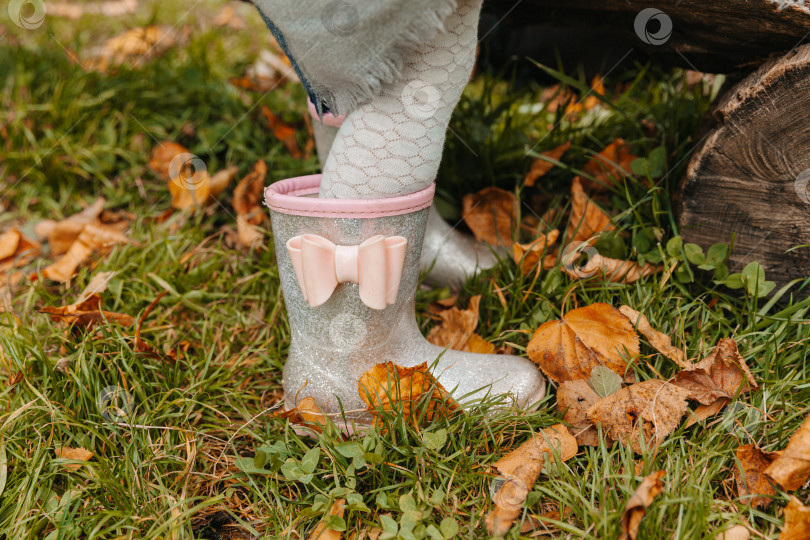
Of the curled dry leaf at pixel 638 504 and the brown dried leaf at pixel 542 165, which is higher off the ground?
the brown dried leaf at pixel 542 165

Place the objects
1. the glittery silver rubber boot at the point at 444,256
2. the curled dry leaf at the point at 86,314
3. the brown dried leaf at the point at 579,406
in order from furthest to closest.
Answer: the glittery silver rubber boot at the point at 444,256 → the curled dry leaf at the point at 86,314 → the brown dried leaf at the point at 579,406

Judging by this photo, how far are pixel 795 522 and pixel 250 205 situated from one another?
1.46 metres

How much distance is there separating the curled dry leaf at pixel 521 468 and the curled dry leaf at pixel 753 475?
0.26m

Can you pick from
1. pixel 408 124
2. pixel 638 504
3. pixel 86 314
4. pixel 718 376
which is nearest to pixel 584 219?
pixel 718 376

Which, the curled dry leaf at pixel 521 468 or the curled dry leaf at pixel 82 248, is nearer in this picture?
the curled dry leaf at pixel 521 468

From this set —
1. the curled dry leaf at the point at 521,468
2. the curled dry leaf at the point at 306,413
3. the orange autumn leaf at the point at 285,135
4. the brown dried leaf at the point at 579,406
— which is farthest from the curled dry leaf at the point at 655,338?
the orange autumn leaf at the point at 285,135

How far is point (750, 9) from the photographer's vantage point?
1087 millimetres

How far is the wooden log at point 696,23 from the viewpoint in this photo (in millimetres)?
1087

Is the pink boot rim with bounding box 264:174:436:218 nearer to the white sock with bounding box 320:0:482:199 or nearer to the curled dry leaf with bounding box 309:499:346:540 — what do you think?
the white sock with bounding box 320:0:482:199

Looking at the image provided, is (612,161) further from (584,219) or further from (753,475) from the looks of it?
(753,475)

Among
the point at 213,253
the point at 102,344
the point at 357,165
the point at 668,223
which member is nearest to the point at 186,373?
the point at 102,344

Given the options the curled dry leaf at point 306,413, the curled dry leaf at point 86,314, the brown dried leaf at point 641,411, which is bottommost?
the curled dry leaf at point 86,314

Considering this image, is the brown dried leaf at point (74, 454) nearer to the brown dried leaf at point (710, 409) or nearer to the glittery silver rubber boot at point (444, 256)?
the glittery silver rubber boot at point (444, 256)

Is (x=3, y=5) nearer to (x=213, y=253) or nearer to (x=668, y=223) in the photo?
(x=213, y=253)
